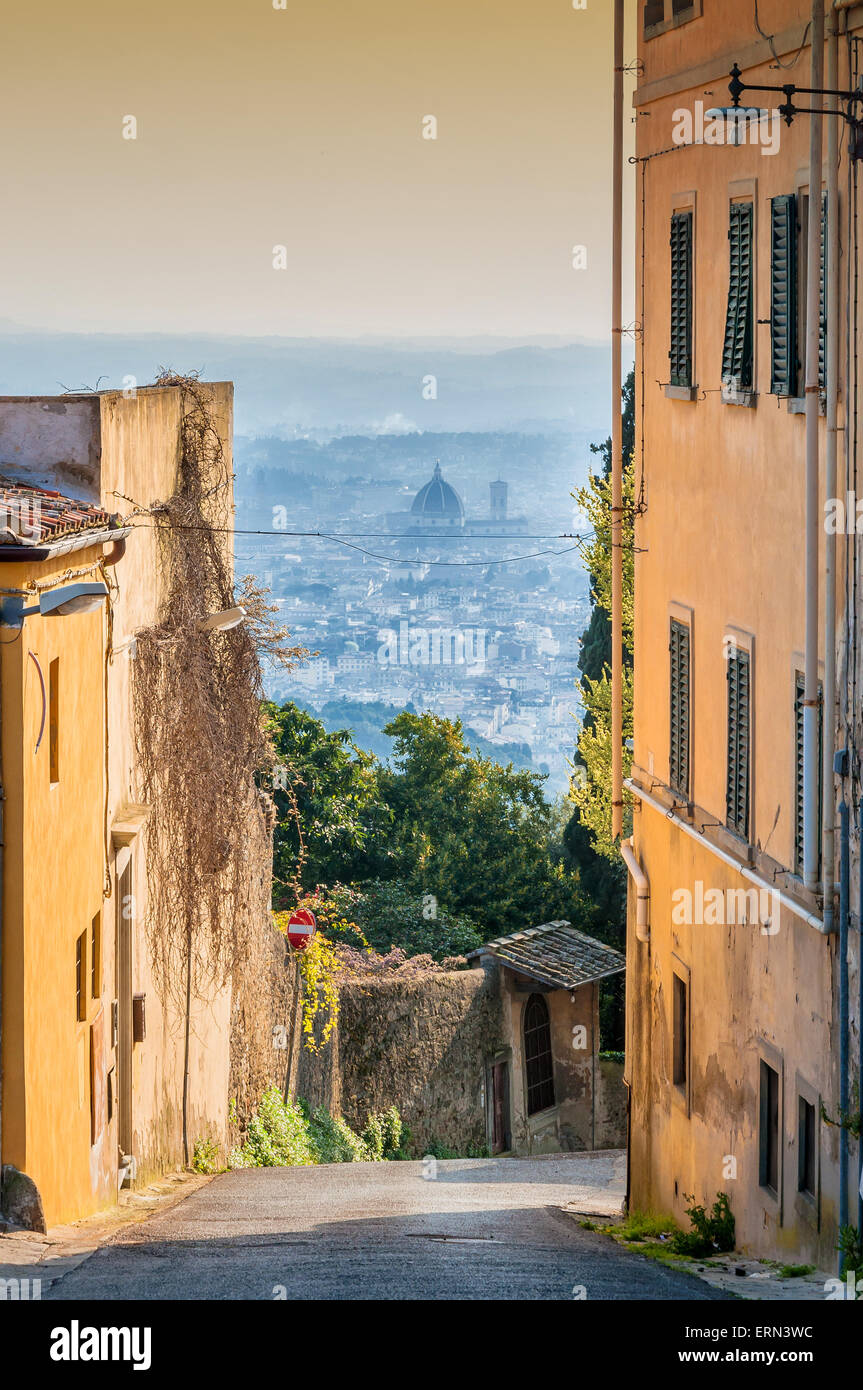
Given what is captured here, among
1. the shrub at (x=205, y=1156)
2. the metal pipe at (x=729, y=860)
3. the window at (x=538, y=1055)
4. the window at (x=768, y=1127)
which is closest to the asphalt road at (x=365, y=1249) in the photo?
the shrub at (x=205, y=1156)

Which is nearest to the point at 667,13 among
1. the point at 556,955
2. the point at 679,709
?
the point at 679,709

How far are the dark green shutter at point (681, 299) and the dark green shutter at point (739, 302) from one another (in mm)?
1487

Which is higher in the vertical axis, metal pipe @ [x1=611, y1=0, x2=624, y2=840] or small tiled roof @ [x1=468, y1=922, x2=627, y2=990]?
metal pipe @ [x1=611, y1=0, x2=624, y2=840]

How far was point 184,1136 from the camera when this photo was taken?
1800 cm

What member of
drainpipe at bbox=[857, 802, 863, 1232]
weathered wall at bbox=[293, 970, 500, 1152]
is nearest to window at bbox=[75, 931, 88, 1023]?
drainpipe at bbox=[857, 802, 863, 1232]

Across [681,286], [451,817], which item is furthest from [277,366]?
[681,286]

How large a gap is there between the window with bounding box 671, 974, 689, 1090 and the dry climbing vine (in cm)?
518

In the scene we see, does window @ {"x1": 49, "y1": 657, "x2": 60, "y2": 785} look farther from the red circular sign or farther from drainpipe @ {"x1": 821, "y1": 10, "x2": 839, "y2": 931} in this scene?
the red circular sign

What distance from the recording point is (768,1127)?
1297 cm

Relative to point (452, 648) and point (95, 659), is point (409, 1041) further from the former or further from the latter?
point (452, 648)

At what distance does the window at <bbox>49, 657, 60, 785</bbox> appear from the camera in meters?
11.9

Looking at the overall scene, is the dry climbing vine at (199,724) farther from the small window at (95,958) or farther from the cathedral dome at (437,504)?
the cathedral dome at (437,504)

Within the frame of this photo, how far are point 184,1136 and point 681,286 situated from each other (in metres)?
10.4

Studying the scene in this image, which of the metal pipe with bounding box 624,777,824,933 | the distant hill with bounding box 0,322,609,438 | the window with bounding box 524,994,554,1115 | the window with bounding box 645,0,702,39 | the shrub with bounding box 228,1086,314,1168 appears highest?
the distant hill with bounding box 0,322,609,438
